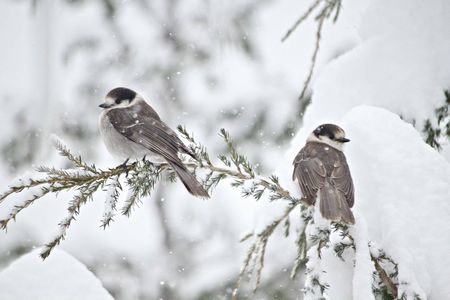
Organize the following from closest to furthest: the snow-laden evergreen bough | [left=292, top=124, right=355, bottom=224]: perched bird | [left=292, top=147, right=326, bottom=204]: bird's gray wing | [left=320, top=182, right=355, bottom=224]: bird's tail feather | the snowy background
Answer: the snow-laden evergreen bough, [left=320, top=182, right=355, bottom=224]: bird's tail feather, the snowy background, [left=292, top=124, right=355, bottom=224]: perched bird, [left=292, top=147, right=326, bottom=204]: bird's gray wing

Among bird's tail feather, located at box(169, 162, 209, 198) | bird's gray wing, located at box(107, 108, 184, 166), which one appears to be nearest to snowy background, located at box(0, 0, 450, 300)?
bird's tail feather, located at box(169, 162, 209, 198)

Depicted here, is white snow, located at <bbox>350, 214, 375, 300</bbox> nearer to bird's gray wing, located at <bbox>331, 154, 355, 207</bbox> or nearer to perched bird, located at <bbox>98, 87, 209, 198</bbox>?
bird's gray wing, located at <bbox>331, 154, 355, 207</bbox>

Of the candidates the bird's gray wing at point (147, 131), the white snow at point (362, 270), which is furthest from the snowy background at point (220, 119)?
the bird's gray wing at point (147, 131)

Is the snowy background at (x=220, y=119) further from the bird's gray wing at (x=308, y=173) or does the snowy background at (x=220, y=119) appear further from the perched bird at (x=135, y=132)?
the perched bird at (x=135, y=132)

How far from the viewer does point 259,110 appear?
6195 millimetres

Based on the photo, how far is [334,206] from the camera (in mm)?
2426

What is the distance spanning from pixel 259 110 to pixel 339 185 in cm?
346

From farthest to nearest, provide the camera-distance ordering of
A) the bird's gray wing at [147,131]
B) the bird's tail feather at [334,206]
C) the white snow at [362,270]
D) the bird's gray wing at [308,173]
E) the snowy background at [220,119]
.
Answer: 1. the bird's gray wing at [147,131]
2. the bird's gray wing at [308,173]
3. the snowy background at [220,119]
4. the bird's tail feather at [334,206]
5. the white snow at [362,270]

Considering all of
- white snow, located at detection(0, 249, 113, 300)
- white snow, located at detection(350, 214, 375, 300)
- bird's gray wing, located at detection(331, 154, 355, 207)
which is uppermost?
bird's gray wing, located at detection(331, 154, 355, 207)

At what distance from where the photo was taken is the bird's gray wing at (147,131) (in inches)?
119

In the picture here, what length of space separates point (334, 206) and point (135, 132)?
1639 mm

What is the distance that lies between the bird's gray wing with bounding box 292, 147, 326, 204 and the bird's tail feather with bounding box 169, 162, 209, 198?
2.07 feet

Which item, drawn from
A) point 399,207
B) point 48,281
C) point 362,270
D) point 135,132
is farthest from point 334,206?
point 135,132

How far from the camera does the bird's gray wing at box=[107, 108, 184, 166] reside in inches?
119
